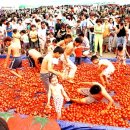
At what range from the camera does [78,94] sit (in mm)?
8141

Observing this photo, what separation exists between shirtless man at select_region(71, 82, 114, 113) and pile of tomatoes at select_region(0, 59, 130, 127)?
11 cm

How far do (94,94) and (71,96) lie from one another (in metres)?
0.95

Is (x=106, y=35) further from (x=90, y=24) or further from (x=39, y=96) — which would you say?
(x=39, y=96)

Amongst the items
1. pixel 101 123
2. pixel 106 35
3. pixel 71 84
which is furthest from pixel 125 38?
pixel 101 123

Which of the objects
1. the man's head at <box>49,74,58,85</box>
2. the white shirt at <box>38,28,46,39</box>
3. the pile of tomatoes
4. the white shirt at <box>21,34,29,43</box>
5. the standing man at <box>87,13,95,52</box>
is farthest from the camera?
the standing man at <box>87,13,95,52</box>

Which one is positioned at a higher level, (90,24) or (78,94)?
(90,24)

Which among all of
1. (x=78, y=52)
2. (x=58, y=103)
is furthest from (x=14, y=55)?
(x=58, y=103)

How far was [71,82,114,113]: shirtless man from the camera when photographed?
6926mm

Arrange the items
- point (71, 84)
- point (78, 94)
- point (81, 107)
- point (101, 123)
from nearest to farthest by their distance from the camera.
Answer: point (101, 123)
point (81, 107)
point (78, 94)
point (71, 84)

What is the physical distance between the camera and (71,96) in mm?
8016

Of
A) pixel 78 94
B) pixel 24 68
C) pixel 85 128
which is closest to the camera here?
pixel 85 128

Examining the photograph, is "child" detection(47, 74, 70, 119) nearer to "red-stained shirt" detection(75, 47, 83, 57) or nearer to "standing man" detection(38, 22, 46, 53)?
"red-stained shirt" detection(75, 47, 83, 57)

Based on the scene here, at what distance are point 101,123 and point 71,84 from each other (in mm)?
3137

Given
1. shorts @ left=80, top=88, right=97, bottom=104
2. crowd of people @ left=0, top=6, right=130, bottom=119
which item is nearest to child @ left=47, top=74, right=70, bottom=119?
crowd of people @ left=0, top=6, right=130, bottom=119
